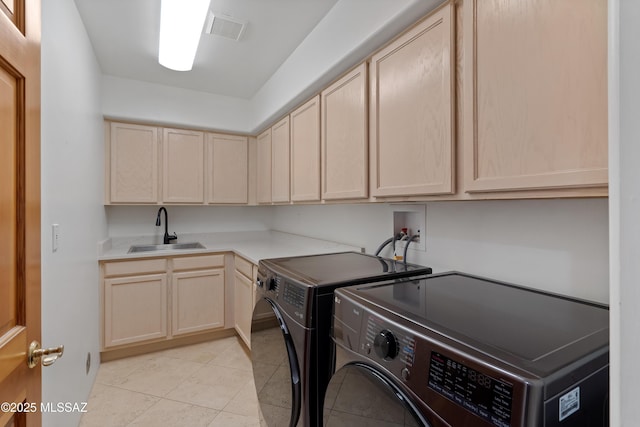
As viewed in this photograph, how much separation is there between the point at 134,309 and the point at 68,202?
4.58ft

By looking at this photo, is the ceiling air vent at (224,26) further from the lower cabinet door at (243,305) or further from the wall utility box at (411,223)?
the lower cabinet door at (243,305)

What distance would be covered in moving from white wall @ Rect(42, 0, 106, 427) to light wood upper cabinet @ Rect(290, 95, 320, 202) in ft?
4.38

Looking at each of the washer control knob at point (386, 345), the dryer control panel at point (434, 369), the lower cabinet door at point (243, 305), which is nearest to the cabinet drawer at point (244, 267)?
the lower cabinet door at point (243, 305)

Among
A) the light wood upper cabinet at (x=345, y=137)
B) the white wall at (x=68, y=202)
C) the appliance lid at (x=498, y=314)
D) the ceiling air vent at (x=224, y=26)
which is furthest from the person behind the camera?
the ceiling air vent at (x=224, y=26)

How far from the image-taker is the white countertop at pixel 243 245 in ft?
8.04

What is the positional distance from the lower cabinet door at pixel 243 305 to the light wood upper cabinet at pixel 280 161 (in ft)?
2.53

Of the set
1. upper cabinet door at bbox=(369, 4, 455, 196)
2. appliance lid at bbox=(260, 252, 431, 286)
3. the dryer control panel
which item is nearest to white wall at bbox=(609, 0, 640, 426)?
the dryer control panel

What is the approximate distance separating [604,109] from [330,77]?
140cm

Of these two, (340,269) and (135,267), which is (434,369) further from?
(135,267)

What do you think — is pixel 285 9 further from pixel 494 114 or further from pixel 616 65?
pixel 616 65

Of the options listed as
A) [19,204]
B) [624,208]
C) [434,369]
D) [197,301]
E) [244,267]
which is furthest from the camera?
[197,301]

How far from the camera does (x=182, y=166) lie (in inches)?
119

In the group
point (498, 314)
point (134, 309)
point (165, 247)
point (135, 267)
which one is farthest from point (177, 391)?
point (498, 314)

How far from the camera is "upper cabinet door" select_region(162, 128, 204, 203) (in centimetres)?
296
